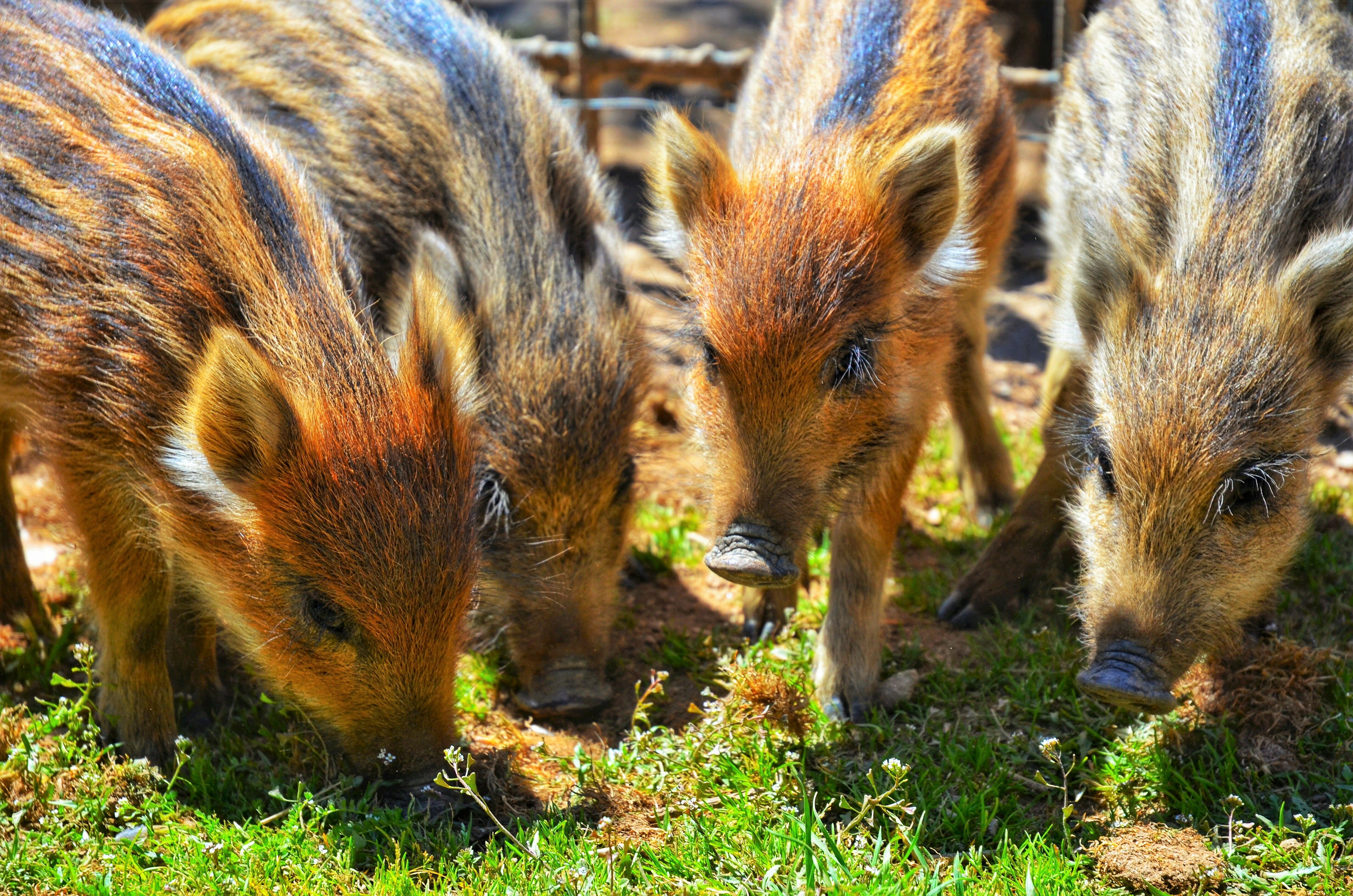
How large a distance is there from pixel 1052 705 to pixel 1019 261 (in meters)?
4.01

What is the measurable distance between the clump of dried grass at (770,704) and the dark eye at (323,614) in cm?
124

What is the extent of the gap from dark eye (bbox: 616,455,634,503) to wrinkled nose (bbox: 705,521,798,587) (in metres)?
0.73

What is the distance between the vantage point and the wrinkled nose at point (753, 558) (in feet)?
12.0

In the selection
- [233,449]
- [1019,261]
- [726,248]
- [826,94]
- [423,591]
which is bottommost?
[1019,261]

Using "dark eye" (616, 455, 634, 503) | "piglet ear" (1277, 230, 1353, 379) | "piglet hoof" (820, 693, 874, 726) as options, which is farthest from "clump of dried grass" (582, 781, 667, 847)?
"piglet ear" (1277, 230, 1353, 379)

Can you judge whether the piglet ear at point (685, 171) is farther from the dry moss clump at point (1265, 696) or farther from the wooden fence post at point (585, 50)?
the wooden fence post at point (585, 50)

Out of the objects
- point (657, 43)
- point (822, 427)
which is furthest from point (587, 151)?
point (657, 43)

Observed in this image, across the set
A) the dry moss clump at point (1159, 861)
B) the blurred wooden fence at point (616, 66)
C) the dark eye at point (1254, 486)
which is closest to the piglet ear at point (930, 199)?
the dark eye at point (1254, 486)

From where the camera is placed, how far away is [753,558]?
3.67 meters

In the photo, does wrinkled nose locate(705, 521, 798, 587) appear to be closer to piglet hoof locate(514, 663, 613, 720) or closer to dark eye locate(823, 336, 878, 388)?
dark eye locate(823, 336, 878, 388)

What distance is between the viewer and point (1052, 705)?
13.5 ft

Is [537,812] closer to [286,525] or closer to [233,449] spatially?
[286,525]

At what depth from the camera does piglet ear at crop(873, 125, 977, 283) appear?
3902mm

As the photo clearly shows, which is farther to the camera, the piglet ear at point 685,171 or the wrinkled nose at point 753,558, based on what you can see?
the piglet ear at point 685,171
